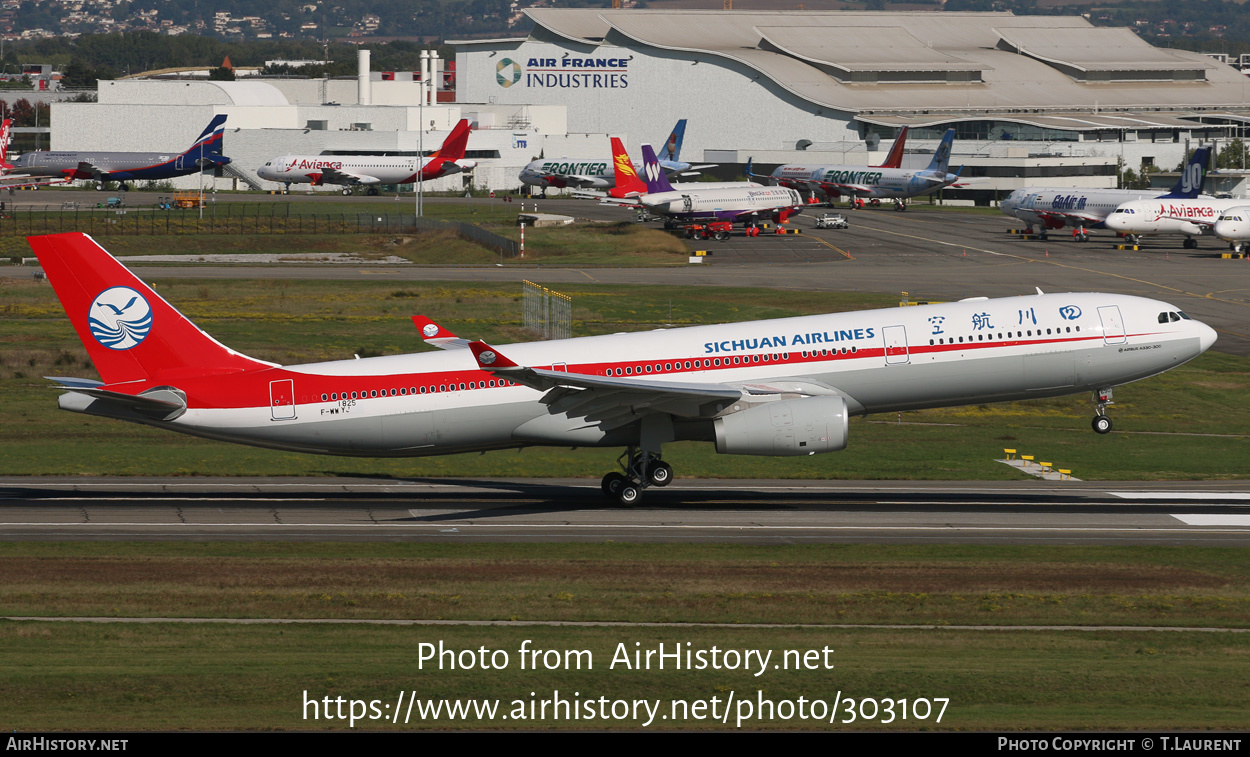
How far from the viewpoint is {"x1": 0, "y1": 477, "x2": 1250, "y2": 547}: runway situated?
123 ft

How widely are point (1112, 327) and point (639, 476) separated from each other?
14938 mm

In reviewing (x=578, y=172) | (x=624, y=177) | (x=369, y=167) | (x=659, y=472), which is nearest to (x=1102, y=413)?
(x=659, y=472)

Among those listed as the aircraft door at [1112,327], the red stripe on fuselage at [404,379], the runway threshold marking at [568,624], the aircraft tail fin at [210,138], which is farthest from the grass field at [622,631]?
the aircraft tail fin at [210,138]

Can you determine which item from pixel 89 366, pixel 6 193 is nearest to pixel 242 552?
pixel 89 366

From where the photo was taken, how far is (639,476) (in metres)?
42.0

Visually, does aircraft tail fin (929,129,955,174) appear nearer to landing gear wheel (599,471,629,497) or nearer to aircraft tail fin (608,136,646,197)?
aircraft tail fin (608,136,646,197)

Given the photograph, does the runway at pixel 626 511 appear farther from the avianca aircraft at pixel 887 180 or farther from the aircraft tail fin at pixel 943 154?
the aircraft tail fin at pixel 943 154

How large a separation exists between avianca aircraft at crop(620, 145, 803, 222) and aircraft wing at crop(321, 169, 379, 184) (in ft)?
186

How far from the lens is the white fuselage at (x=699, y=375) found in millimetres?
40500

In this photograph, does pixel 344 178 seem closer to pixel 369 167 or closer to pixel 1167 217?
pixel 369 167

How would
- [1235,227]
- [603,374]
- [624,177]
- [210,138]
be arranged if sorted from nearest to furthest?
[603,374] → [1235,227] → [624,177] → [210,138]

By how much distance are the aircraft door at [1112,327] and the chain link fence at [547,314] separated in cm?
3621

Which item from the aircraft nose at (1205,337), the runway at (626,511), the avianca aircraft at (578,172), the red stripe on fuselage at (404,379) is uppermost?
the avianca aircraft at (578,172)

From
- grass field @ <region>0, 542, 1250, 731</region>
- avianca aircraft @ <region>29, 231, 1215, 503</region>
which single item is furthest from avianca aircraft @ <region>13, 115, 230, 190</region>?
grass field @ <region>0, 542, 1250, 731</region>
